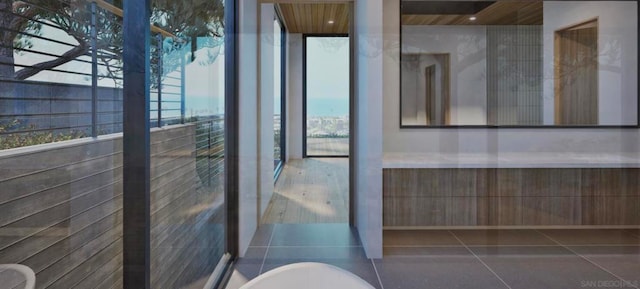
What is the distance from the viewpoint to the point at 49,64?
99 cm

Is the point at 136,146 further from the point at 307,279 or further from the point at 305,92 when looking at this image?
the point at 305,92

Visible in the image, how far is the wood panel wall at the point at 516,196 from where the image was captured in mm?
3584

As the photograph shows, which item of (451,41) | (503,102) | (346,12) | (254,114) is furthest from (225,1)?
(503,102)

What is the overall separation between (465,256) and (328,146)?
61.1 inches

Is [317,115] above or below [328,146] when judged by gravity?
above

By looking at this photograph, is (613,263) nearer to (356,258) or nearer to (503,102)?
(503,102)

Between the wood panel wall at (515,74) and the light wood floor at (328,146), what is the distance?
141 centimetres

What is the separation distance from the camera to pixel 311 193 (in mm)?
3912

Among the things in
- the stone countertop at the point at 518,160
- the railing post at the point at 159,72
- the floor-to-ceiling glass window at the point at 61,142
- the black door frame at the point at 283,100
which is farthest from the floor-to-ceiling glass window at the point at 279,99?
the floor-to-ceiling glass window at the point at 61,142

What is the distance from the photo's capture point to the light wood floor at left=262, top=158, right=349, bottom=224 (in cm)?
375

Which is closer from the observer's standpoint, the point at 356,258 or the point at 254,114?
the point at 356,258

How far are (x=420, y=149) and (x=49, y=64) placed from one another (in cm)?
334

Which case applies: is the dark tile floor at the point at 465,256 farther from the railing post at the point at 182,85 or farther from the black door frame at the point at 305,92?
the railing post at the point at 182,85

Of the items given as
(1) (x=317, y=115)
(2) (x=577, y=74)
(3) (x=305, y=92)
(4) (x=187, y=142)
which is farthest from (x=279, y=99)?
(2) (x=577, y=74)
